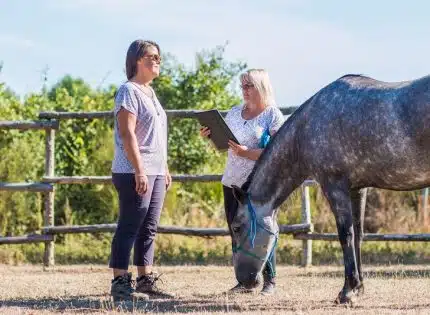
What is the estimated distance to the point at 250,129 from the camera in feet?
24.1

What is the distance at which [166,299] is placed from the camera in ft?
23.9

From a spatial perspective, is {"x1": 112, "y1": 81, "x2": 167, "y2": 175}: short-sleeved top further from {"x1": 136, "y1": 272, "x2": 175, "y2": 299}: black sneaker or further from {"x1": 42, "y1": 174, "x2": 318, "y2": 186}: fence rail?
{"x1": 42, "y1": 174, "x2": 318, "y2": 186}: fence rail

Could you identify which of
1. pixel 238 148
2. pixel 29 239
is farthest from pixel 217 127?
pixel 29 239

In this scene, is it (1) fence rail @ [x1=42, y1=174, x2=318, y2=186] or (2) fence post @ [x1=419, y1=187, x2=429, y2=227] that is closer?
(1) fence rail @ [x1=42, y1=174, x2=318, y2=186]

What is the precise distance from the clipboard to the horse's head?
1.37 ft

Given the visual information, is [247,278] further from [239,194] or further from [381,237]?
[381,237]

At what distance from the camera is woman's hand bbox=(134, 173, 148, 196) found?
6730mm

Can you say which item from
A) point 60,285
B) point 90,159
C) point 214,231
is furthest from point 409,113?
point 90,159

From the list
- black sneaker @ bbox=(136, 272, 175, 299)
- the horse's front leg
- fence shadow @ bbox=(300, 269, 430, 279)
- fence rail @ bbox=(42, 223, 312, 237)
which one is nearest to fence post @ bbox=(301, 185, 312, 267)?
fence rail @ bbox=(42, 223, 312, 237)

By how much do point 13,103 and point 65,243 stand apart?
8.45 feet

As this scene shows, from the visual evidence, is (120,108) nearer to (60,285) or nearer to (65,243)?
(60,285)

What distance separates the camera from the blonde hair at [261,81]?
7.28 meters

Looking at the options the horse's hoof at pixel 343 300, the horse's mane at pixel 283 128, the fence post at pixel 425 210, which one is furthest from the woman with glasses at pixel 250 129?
the fence post at pixel 425 210

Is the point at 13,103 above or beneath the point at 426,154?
above
